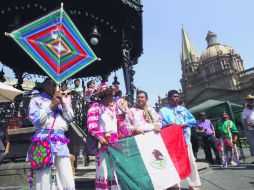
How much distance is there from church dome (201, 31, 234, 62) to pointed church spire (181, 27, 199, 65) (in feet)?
25.7

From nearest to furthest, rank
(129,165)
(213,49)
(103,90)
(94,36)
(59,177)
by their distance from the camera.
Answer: (59,177), (129,165), (103,90), (94,36), (213,49)

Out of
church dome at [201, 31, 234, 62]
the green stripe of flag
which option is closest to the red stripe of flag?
the green stripe of flag

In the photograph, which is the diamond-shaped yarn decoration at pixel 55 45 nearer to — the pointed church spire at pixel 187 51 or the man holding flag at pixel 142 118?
the man holding flag at pixel 142 118

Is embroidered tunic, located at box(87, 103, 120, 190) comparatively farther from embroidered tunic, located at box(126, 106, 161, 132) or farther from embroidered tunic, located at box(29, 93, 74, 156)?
embroidered tunic, located at box(29, 93, 74, 156)

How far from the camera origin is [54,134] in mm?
3115

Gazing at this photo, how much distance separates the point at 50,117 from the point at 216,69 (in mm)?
77921

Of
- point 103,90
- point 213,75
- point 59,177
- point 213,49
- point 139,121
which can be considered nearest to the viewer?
→ point 59,177

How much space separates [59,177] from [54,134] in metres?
0.59

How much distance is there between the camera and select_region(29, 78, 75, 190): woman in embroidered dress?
2.97m

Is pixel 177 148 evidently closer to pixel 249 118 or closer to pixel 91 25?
pixel 249 118

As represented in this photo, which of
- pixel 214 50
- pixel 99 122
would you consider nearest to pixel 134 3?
pixel 99 122

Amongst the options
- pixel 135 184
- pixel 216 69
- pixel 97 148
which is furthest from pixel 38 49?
pixel 216 69

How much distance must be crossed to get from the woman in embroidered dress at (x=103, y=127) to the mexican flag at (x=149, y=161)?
0.11 meters

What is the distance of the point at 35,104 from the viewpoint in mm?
3199
